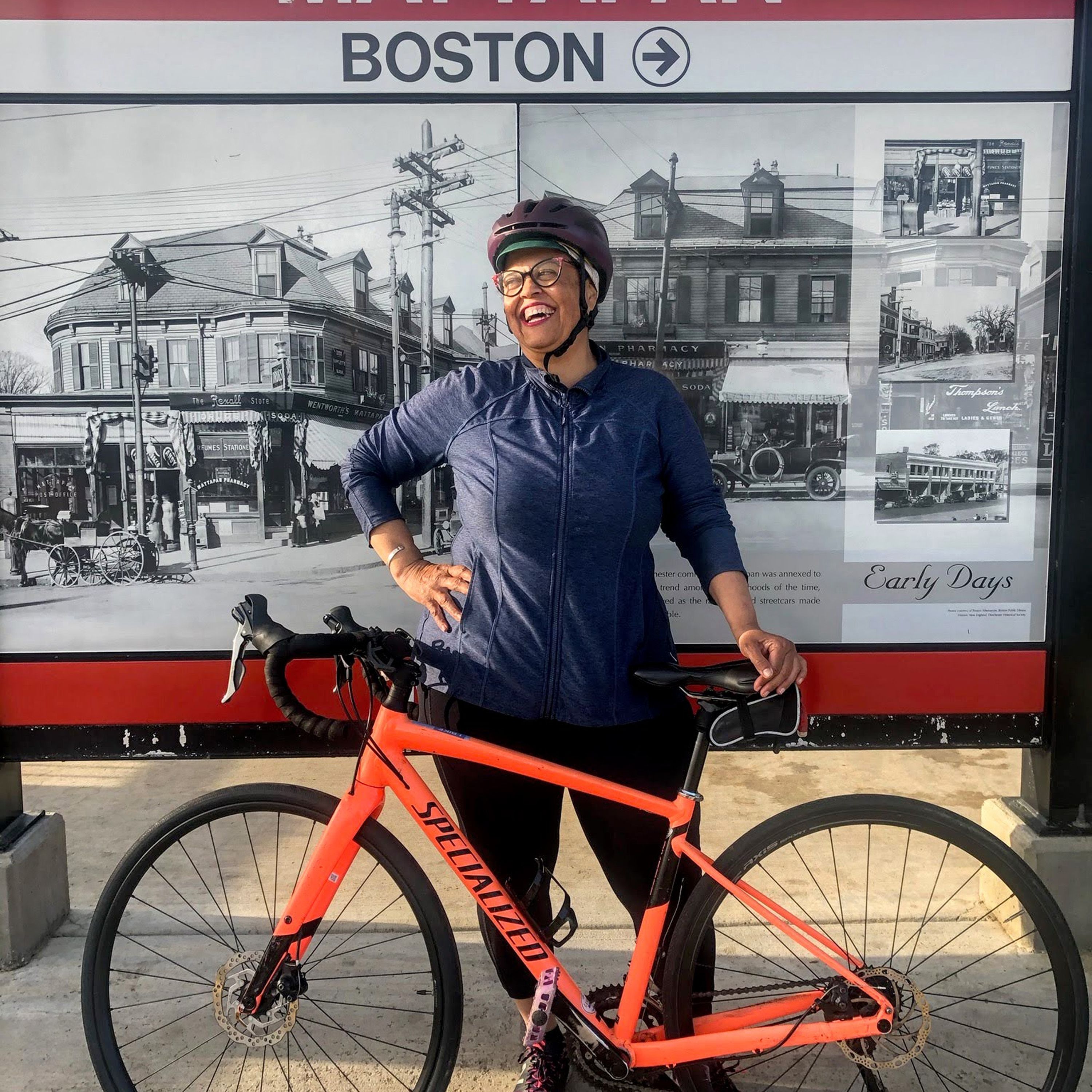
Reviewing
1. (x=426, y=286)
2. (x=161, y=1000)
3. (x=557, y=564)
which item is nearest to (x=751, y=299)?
(x=426, y=286)

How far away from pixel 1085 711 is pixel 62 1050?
3.18 meters

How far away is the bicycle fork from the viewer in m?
1.97

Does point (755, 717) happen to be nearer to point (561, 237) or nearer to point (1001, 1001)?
point (561, 237)

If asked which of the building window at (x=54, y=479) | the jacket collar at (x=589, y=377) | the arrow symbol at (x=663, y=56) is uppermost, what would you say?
the arrow symbol at (x=663, y=56)

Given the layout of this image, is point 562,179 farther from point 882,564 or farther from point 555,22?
point 882,564

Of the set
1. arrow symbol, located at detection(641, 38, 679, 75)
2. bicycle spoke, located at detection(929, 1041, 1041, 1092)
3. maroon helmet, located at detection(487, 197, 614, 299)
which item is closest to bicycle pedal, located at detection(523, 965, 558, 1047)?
bicycle spoke, located at detection(929, 1041, 1041, 1092)

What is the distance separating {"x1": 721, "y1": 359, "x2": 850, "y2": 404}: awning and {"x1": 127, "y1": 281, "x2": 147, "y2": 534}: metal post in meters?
1.82

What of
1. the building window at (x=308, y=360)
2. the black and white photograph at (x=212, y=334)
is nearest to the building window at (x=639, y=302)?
the black and white photograph at (x=212, y=334)

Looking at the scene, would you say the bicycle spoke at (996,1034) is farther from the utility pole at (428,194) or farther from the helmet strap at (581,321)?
the utility pole at (428,194)

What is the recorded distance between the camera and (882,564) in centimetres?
296

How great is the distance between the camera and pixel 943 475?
2.94 metres

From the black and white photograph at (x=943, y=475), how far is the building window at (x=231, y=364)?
2.02 meters

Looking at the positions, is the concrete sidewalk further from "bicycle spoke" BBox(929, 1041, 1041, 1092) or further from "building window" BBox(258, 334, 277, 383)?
"building window" BBox(258, 334, 277, 383)

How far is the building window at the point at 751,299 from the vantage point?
2.89m
